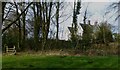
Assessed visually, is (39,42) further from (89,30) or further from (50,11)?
(89,30)

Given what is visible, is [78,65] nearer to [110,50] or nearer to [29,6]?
[110,50]

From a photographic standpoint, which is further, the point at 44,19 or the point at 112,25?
the point at 44,19

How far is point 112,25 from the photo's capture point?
1138 cm

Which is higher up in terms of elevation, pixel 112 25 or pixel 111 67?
pixel 112 25

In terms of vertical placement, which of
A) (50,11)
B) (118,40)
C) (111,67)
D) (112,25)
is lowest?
(111,67)

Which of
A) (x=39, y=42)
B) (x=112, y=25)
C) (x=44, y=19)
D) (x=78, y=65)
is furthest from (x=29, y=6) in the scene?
(x=78, y=65)

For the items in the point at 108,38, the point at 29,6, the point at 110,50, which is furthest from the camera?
the point at 29,6

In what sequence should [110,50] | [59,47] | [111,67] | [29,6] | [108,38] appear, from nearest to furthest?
[111,67] < [110,50] < [108,38] < [59,47] < [29,6]

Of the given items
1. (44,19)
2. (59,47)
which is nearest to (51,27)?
(44,19)

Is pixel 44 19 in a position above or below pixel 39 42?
above

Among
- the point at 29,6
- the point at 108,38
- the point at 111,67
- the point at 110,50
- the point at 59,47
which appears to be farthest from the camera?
the point at 29,6

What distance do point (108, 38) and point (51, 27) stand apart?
3.43 m

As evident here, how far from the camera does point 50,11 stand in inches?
509

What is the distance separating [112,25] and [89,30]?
1.23 m
